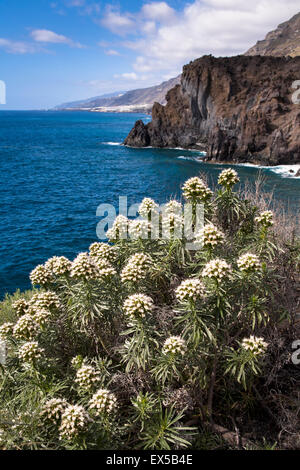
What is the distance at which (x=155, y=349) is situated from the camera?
16.2ft

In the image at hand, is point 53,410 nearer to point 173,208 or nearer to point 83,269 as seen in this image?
point 83,269

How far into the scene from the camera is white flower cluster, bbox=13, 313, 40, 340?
17.0 feet

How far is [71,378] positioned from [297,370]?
4473 millimetres

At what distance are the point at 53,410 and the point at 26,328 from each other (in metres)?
1.54

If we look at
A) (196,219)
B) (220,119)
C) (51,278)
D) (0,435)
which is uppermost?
(220,119)

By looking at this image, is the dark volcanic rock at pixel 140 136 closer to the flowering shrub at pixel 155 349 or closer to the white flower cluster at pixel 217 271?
the flowering shrub at pixel 155 349

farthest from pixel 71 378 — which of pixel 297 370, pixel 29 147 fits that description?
pixel 29 147

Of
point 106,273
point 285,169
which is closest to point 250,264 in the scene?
point 106,273

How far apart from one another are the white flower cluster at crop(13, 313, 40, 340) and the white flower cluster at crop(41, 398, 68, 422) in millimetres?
1325

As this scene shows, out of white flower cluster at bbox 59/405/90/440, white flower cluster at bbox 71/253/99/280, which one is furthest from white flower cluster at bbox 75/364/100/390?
white flower cluster at bbox 71/253/99/280

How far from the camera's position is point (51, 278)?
6684 mm

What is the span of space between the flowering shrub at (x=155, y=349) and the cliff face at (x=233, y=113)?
66645mm

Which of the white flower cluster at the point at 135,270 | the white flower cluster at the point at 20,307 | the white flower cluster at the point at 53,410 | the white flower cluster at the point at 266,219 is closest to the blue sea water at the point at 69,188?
the white flower cluster at the point at 266,219
